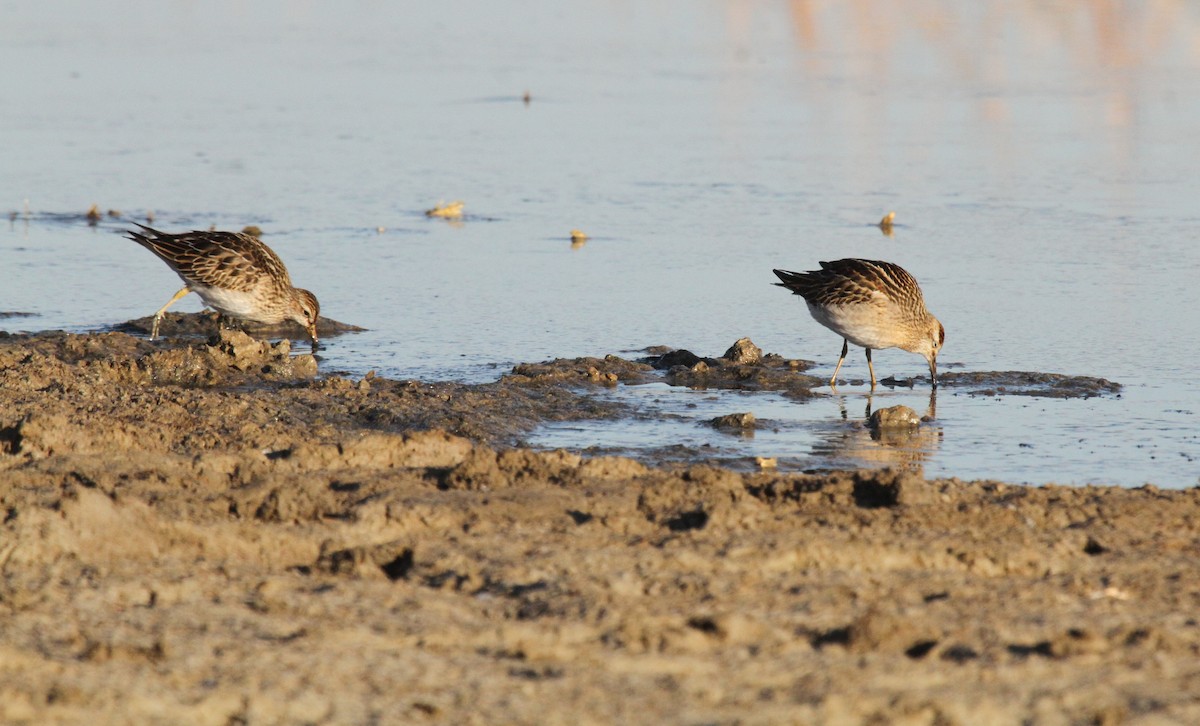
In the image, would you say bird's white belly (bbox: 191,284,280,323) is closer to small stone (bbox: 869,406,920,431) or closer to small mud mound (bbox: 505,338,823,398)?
small mud mound (bbox: 505,338,823,398)

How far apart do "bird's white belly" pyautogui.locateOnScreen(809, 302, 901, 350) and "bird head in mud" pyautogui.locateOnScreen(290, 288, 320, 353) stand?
3496 millimetres

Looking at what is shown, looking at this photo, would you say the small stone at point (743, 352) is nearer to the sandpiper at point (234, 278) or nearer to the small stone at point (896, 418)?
the small stone at point (896, 418)

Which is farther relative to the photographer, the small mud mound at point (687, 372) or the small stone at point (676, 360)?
the small stone at point (676, 360)

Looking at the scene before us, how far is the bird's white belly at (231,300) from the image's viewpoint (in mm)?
11477

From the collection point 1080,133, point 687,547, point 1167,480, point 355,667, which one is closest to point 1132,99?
point 1080,133

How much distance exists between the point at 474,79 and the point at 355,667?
21058mm

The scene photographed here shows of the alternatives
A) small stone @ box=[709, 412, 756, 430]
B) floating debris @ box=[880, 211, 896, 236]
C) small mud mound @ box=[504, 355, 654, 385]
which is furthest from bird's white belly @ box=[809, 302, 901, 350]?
floating debris @ box=[880, 211, 896, 236]

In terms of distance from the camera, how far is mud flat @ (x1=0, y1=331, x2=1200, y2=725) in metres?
4.58

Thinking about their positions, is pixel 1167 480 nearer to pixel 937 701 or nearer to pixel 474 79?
pixel 937 701

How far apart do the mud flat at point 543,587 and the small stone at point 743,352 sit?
335 cm

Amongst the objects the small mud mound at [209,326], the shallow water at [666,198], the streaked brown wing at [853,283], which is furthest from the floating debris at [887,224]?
the small mud mound at [209,326]

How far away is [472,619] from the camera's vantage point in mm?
5141

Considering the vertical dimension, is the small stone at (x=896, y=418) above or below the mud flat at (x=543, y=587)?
above

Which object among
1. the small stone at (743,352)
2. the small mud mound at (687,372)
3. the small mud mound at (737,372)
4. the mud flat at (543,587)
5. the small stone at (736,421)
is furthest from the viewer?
the small stone at (743,352)
